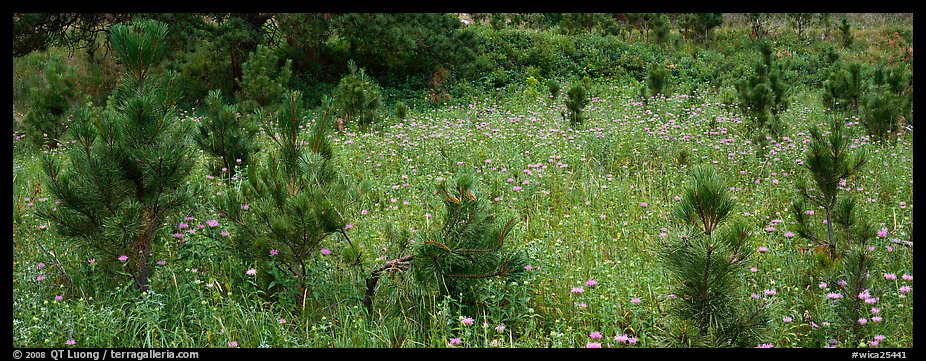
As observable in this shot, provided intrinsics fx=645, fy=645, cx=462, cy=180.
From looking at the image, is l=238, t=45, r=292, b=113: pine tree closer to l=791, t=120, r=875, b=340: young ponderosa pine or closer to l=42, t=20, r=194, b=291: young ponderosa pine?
l=42, t=20, r=194, b=291: young ponderosa pine

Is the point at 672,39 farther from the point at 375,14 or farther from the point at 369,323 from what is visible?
the point at 369,323

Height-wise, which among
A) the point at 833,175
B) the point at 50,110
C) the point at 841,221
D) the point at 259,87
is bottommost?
the point at 841,221

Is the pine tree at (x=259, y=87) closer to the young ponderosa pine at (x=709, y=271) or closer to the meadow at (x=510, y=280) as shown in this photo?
the meadow at (x=510, y=280)

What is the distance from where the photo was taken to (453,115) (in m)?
9.84

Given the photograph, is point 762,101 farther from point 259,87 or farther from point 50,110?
point 50,110

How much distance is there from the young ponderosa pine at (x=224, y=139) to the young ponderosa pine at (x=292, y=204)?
2.45 meters

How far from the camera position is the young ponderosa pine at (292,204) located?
126 inches

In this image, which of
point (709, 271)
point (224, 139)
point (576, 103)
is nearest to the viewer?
point (709, 271)

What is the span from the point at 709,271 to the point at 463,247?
1.13 meters

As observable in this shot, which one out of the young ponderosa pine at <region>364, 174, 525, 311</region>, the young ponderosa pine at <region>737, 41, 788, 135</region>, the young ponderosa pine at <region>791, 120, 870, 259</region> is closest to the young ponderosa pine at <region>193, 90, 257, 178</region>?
the young ponderosa pine at <region>364, 174, 525, 311</region>

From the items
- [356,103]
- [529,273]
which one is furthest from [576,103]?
[529,273]

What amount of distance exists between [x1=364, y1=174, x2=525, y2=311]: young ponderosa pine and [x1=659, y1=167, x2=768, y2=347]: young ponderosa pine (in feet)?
2.52

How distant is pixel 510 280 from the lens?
3238mm

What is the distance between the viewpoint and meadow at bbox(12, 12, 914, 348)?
308cm
